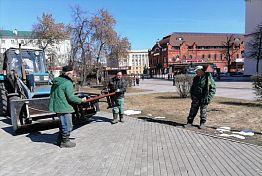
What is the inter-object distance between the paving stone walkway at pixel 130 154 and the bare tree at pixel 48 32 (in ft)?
109

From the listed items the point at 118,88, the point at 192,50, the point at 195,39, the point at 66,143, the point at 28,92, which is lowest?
the point at 66,143

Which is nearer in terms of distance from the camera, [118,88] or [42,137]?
[42,137]

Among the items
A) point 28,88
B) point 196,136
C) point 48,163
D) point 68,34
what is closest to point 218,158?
point 196,136

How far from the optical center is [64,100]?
7184mm

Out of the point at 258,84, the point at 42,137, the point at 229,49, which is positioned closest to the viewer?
the point at 42,137

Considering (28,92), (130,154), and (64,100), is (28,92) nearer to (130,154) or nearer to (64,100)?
(64,100)

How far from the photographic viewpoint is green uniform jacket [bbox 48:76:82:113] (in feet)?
23.4

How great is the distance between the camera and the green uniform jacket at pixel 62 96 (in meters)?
7.14

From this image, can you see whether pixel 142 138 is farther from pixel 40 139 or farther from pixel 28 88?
pixel 28 88

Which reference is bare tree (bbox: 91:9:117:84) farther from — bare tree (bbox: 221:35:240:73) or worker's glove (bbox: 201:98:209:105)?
bare tree (bbox: 221:35:240:73)

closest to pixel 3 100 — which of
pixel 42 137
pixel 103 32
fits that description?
pixel 42 137

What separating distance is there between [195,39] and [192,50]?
5286mm

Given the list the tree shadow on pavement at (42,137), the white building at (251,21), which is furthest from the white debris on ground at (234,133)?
the white building at (251,21)

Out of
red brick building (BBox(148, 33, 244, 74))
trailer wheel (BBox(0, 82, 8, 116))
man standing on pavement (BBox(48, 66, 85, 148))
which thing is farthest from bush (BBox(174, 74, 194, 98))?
red brick building (BBox(148, 33, 244, 74))
